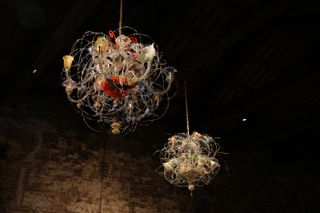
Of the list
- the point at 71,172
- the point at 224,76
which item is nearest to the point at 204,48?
the point at 224,76

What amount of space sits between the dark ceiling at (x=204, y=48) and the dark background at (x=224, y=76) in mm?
18

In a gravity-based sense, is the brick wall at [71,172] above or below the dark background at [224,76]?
below

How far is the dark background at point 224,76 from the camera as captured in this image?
5660mm

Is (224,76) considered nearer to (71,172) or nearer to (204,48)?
(204,48)

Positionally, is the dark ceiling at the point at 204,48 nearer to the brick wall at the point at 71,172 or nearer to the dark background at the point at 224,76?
the dark background at the point at 224,76

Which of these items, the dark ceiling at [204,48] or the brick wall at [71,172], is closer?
the dark ceiling at [204,48]

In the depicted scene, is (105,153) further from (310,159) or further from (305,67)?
(310,159)

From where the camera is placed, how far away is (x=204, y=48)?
619cm

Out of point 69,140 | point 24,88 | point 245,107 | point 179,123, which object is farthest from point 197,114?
point 24,88

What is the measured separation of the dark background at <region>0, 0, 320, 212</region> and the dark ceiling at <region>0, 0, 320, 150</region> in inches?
0.7

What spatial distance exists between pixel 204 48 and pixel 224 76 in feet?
6.31

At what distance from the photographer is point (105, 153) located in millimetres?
7781

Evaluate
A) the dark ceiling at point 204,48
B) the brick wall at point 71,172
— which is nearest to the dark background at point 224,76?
the dark ceiling at point 204,48

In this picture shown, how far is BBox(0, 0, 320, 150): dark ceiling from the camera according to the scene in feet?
17.9
